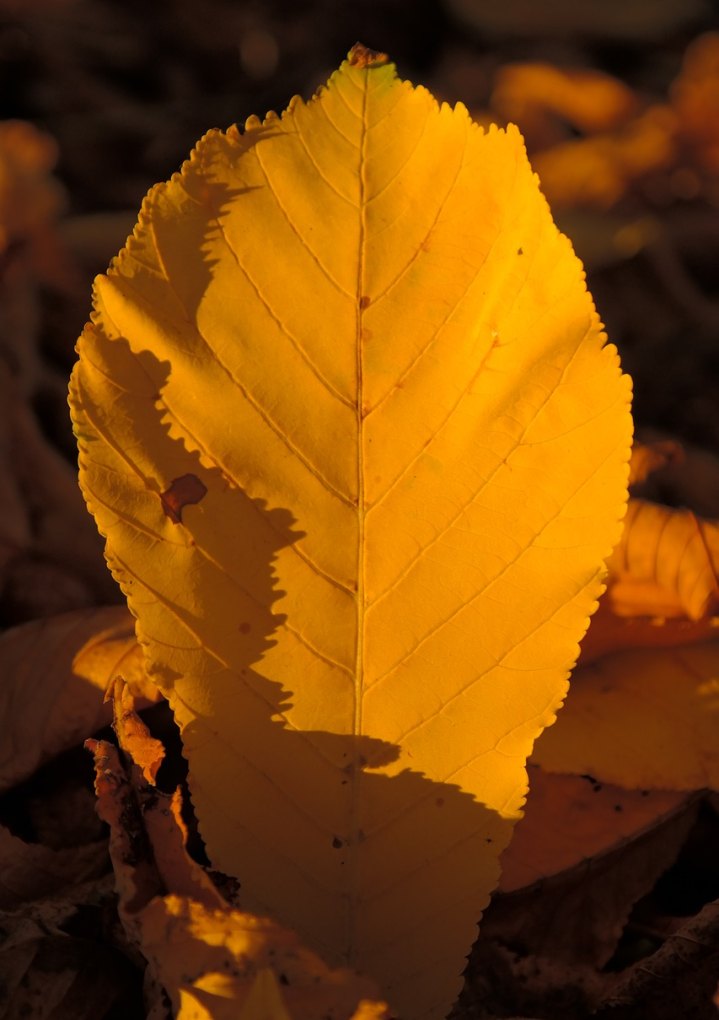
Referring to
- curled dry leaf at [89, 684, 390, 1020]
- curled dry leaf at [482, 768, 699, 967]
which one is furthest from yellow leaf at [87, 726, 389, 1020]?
curled dry leaf at [482, 768, 699, 967]

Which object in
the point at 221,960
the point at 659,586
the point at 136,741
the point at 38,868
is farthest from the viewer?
the point at 659,586

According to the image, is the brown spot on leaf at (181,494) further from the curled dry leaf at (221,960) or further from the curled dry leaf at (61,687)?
the curled dry leaf at (61,687)

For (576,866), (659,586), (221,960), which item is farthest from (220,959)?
(659,586)

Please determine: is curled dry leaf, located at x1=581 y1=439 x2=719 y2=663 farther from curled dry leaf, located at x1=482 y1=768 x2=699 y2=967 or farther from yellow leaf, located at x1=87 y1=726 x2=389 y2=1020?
yellow leaf, located at x1=87 y1=726 x2=389 y2=1020

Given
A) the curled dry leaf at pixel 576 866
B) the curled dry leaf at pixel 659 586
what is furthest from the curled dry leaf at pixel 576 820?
the curled dry leaf at pixel 659 586

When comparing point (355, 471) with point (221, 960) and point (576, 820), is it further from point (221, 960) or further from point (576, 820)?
point (576, 820)
